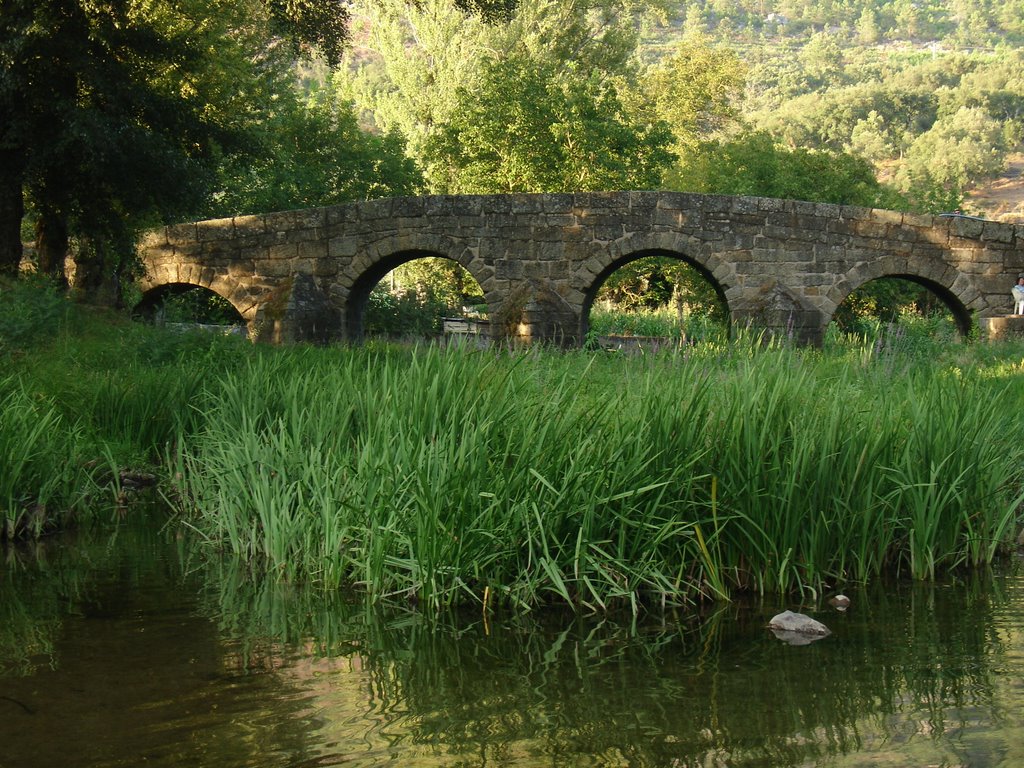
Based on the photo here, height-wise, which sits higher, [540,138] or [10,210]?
[540,138]

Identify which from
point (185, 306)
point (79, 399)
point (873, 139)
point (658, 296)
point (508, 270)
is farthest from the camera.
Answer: point (873, 139)

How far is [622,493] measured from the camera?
4895 millimetres

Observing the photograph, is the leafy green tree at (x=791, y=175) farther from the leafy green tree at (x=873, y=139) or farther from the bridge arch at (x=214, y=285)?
the leafy green tree at (x=873, y=139)

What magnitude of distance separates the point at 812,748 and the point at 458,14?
101 feet

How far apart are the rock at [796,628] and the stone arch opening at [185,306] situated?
46.0 feet

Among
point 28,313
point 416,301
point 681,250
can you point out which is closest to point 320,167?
point 416,301

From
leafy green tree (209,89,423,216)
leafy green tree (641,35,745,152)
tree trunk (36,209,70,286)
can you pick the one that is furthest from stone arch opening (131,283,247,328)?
leafy green tree (641,35,745,152)

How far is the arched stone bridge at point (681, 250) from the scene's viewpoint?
17156 millimetres

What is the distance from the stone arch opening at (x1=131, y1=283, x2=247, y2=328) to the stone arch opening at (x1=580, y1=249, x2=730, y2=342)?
666 centimetres

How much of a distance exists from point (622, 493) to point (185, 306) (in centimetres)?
1730

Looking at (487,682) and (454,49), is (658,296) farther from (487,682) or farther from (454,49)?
(487,682)

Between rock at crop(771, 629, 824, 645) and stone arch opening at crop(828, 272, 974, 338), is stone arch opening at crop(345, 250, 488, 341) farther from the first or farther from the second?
stone arch opening at crop(828, 272, 974, 338)

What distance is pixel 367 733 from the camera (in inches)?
139

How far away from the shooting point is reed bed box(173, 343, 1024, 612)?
16.3 ft
